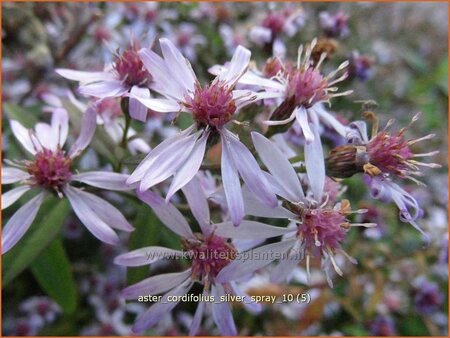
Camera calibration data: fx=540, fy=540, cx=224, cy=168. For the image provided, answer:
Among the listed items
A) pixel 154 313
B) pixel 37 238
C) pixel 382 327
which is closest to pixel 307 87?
pixel 154 313

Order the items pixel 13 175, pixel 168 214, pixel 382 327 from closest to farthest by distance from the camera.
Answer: pixel 168 214
pixel 13 175
pixel 382 327

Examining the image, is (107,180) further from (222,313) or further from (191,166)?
(222,313)

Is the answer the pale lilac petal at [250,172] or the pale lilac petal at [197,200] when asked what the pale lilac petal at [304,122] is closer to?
the pale lilac petal at [250,172]

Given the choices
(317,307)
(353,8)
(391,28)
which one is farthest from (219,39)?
(391,28)

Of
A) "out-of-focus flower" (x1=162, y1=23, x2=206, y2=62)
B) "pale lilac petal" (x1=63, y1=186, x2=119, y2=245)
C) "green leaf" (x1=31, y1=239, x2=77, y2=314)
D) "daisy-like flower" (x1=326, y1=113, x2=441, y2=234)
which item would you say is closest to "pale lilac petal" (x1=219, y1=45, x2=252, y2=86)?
"daisy-like flower" (x1=326, y1=113, x2=441, y2=234)

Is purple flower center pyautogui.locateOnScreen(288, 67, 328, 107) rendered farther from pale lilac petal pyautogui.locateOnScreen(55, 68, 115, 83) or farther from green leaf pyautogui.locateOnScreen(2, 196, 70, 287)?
green leaf pyautogui.locateOnScreen(2, 196, 70, 287)
